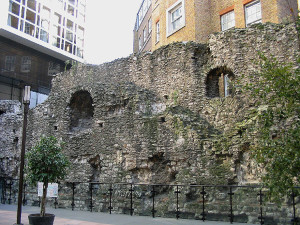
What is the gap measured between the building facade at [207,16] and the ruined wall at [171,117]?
3.48m

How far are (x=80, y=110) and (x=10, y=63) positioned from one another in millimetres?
13901

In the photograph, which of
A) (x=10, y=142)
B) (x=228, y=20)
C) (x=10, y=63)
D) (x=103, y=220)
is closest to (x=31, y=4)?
(x=10, y=63)

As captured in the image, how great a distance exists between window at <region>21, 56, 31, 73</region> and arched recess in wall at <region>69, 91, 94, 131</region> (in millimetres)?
13856

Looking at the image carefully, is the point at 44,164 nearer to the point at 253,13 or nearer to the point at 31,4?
the point at 253,13

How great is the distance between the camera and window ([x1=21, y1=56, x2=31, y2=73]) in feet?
92.7

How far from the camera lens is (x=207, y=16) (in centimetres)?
1869

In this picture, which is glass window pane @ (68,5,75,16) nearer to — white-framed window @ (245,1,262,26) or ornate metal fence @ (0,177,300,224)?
white-framed window @ (245,1,262,26)

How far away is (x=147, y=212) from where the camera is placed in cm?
1096

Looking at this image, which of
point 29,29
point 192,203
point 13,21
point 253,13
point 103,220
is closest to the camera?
point 103,220

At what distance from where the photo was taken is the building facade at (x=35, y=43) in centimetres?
2694

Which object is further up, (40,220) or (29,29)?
(29,29)

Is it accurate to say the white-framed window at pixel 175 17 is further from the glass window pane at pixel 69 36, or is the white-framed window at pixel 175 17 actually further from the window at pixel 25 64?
the glass window pane at pixel 69 36

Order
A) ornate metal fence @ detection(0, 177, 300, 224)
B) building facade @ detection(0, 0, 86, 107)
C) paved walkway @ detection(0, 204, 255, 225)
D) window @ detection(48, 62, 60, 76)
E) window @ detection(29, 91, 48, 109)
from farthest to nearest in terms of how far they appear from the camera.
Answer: window @ detection(48, 62, 60, 76)
window @ detection(29, 91, 48, 109)
building facade @ detection(0, 0, 86, 107)
paved walkway @ detection(0, 204, 255, 225)
ornate metal fence @ detection(0, 177, 300, 224)

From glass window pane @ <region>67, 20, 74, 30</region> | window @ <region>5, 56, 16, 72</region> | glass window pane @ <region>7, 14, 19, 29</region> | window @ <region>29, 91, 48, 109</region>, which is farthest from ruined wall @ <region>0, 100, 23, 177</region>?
glass window pane @ <region>67, 20, 74, 30</region>
